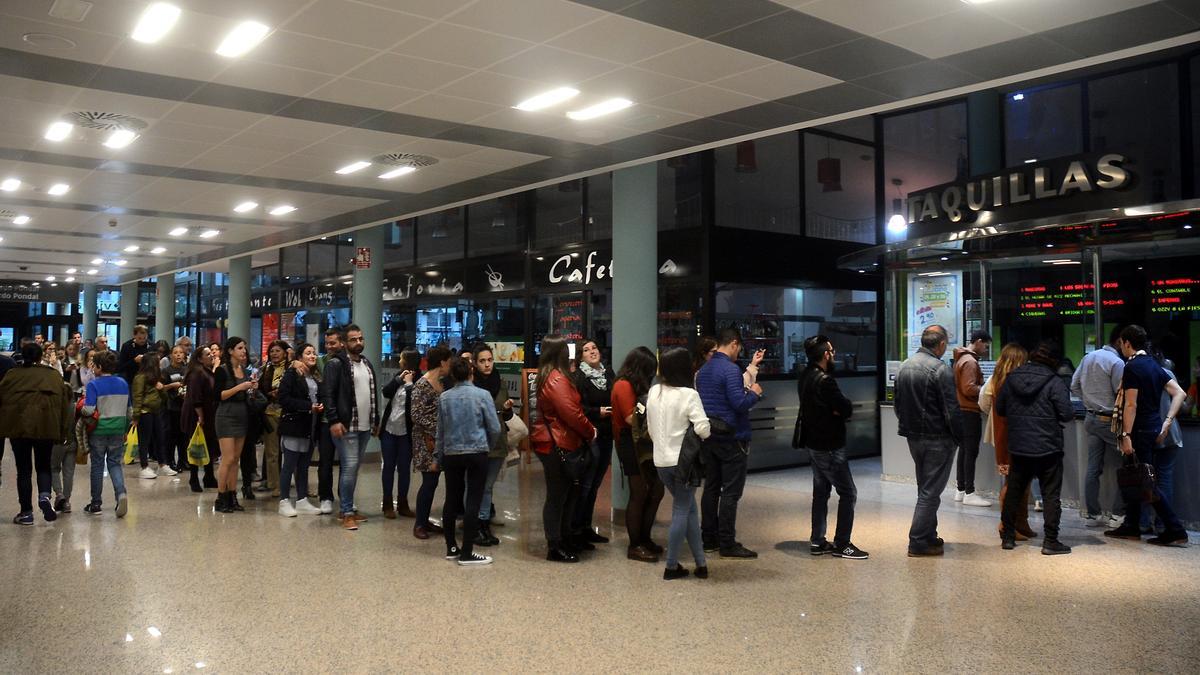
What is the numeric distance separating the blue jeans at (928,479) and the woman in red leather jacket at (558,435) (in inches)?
92.4

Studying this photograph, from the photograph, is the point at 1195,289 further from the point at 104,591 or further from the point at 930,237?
the point at 104,591

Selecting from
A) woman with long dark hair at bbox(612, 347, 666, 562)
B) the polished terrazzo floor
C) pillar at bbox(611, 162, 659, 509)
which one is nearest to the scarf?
woman with long dark hair at bbox(612, 347, 666, 562)

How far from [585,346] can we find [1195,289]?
293 inches

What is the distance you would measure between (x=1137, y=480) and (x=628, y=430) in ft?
12.5

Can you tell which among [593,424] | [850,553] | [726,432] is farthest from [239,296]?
[850,553]

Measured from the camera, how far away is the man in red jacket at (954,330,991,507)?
8.45m

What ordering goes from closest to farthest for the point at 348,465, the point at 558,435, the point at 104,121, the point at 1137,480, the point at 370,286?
the point at 558,435
the point at 1137,480
the point at 104,121
the point at 348,465
the point at 370,286

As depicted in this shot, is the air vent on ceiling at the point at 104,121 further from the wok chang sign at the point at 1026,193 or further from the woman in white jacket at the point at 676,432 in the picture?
the wok chang sign at the point at 1026,193

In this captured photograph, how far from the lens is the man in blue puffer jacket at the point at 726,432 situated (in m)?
6.20

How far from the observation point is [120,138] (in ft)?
25.8

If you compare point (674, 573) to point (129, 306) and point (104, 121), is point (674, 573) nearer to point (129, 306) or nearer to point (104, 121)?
point (104, 121)

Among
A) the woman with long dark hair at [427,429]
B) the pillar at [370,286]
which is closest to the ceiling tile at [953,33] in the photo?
the woman with long dark hair at [427,429]

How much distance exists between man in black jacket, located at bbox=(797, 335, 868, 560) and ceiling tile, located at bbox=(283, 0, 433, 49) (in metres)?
3.34

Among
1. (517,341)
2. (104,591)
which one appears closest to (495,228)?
(517,341)
